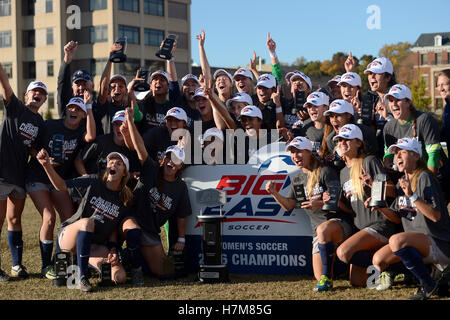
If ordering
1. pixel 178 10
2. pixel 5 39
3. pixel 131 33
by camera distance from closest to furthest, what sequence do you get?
1. pixel 131 33
2. pixel 178 10
3. pixel 5 39

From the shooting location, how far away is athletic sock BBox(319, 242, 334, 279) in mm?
6938

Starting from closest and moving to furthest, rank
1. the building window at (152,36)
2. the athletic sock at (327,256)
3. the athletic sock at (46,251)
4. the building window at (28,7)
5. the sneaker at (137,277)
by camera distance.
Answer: the athletic sock at (327,256)
the sneaker at (137,277)
the athletic sock at (46,251)
the building window at (152,36)
the building window at (28,7)

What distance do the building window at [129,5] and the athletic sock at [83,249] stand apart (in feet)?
186

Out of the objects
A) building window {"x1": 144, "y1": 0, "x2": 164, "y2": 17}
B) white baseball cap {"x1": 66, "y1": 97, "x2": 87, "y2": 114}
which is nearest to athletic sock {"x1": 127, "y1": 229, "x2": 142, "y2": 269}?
white baseball cap {"x1": 66, "y1": 97, "x2": 87, "y2": 114}

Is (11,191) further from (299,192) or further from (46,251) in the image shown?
(299,192)

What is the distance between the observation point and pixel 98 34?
60.7m

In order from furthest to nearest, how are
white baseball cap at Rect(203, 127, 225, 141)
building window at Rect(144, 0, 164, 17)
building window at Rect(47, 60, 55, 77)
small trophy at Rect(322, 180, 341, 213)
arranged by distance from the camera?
building window at Rect(47, 60, 55, 77)
building window at Rect(144, 0, 164, 17)
white baseball cap at Rect(203, 127, 225, 141)
small trophy at Rect(322, 180, 341, 213)

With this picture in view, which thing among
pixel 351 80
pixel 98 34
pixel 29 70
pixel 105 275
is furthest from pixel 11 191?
pixel 29 70

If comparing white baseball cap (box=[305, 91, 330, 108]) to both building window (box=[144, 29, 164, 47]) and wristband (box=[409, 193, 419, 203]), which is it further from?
building window (box=[144, 29, 164, 47])

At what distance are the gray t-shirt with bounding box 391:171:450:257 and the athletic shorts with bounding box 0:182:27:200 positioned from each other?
4665 millimetres

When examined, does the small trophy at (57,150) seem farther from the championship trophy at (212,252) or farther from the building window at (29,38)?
the building window at (29,38)

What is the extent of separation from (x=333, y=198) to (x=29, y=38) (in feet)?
208

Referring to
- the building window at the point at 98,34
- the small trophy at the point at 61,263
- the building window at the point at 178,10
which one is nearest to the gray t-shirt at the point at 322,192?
the small trophy at the point at 61,263

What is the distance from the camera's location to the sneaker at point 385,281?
6.82 metres
